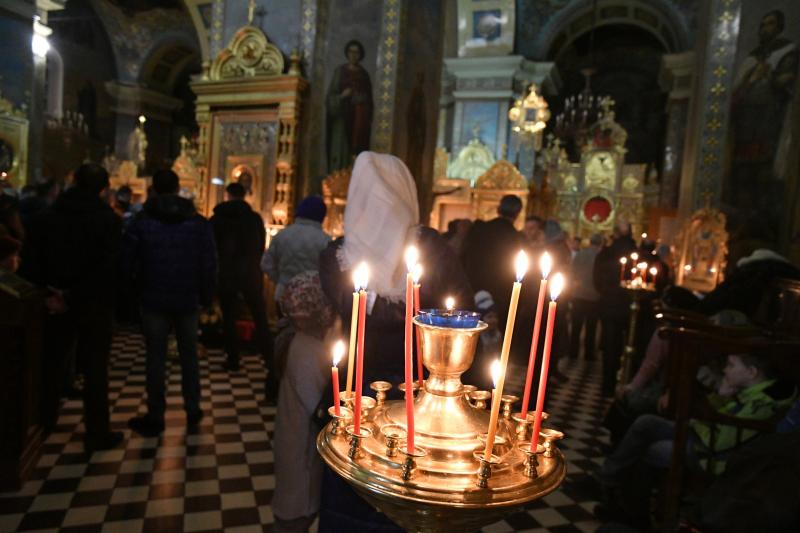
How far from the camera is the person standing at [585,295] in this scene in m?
6.59

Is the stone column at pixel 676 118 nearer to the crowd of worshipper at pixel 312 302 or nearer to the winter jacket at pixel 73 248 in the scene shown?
the crowd of worshipper at pixel 312 302

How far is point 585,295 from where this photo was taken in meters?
6.69

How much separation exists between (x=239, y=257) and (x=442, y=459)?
4.59 meters

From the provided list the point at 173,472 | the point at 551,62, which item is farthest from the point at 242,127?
the point at 551,62

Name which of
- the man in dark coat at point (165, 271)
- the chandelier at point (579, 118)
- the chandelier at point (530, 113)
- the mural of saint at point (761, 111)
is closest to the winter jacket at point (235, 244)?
the man in dark coat at point (165, 271)

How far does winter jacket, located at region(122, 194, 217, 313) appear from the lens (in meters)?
3.29

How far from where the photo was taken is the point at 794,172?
6.47m

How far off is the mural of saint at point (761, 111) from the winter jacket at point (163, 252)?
7.13m

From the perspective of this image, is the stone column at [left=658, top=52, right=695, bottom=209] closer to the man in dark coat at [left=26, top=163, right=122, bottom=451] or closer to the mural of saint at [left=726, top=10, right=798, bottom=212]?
the mural of saint at [left=726, top=10, right=798, bottom=212]

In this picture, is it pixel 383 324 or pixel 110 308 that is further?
pixel 110 308

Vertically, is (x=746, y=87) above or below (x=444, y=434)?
above

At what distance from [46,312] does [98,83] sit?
1646 centimetres

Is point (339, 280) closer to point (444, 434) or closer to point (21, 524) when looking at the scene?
point (444, 434)

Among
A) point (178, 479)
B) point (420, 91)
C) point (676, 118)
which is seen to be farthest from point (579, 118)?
point (178, 479)
